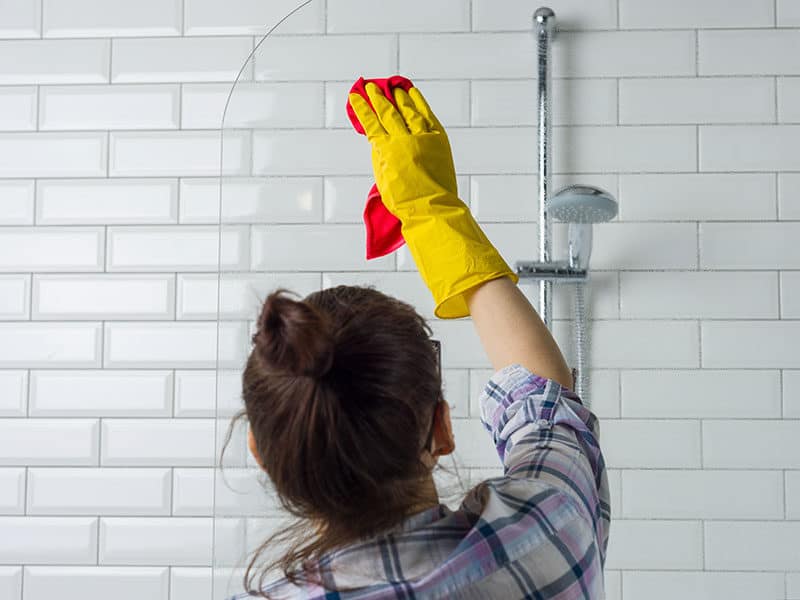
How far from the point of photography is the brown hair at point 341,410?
55cm

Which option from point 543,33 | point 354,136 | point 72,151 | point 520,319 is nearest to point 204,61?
point 72,151

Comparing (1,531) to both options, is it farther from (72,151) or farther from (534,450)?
(534,450)

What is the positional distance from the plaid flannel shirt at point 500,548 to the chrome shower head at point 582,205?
34cm

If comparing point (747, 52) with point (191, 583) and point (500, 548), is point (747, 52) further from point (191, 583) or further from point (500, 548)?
point (191, 583)

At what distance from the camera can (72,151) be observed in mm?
1456

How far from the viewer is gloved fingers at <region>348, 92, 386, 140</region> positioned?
81cm

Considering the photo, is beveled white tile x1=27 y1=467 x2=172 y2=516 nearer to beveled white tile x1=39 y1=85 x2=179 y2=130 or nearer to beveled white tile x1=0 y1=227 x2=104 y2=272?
beveled white tile x1=0 y1=227 x2=104 y2=272

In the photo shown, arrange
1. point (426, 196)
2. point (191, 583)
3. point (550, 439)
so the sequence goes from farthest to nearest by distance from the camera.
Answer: point (191, 583)
point (426, 196)
point (550, 439)

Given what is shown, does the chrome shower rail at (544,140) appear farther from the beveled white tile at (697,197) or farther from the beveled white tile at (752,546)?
the beveled white tile at (752,546)

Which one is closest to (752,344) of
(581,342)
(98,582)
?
(581,342)

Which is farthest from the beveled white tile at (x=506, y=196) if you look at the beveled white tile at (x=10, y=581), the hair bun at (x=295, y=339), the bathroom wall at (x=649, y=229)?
the beveled white tile at (x=10, y=581)

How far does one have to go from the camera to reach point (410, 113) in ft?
2.62

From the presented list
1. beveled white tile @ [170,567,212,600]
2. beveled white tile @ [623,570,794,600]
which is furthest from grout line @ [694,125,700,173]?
beveled white tile @ [170,567,212,600]

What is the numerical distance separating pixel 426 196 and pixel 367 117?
0.35ft
